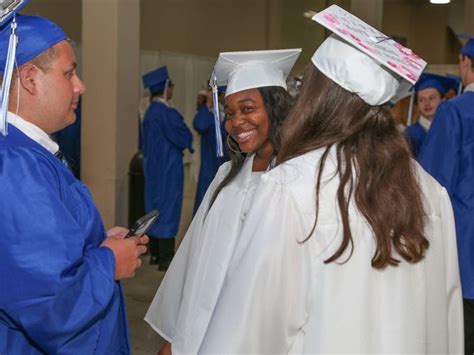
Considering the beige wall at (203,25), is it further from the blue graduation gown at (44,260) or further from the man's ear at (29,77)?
the blue graduation gown at (44,260)

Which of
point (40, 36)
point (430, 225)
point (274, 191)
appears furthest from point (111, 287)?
point (430, 225)

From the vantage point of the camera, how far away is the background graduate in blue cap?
4883 millimetres

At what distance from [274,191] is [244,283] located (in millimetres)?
203

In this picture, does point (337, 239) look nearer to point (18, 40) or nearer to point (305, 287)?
point (305, 287)

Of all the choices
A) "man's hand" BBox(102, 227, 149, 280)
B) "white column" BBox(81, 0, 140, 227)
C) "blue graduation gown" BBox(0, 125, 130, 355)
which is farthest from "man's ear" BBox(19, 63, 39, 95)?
"white column" BBox(81, 0, 140, 227)

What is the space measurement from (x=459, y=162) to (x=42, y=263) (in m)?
2.47

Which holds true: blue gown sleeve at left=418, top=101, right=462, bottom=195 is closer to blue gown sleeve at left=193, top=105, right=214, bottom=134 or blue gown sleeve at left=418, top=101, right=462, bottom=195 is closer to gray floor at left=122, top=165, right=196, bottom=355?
gray floor at left=122, top=165, right=196, bottom=355

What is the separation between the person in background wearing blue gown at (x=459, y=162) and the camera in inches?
125

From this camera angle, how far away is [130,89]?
6504 mm

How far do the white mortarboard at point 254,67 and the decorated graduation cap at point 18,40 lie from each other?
1.03m

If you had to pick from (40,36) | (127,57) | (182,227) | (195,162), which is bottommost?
(182,227)

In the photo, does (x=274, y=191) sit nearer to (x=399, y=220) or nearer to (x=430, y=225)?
(x=399, y=220)

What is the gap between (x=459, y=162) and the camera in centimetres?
320

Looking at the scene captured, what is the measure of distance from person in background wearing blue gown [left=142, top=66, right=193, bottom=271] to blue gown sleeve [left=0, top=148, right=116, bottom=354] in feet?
15.8
